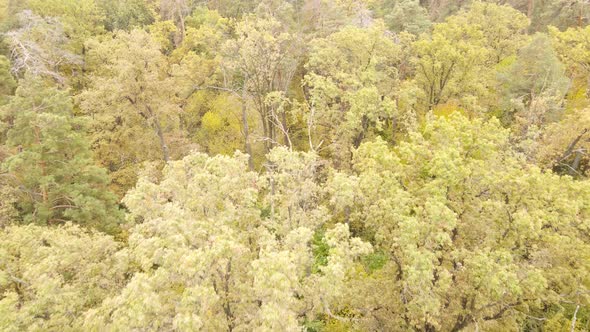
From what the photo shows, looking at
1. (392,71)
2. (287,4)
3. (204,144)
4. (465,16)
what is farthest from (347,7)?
(204,144)

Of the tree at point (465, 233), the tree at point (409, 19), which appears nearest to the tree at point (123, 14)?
the tree at point (409, 19)

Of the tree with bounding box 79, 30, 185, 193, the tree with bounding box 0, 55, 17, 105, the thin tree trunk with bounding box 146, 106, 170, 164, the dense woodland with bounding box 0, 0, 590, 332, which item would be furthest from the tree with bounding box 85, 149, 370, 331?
the tree with bounding box 0, 55, 17, 105

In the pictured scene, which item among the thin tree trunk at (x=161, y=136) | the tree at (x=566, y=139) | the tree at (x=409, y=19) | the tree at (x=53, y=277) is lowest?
the thin tree trunk at (x=161, y=136)

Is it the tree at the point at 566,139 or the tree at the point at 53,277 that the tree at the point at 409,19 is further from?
the tree at the point at 53,277

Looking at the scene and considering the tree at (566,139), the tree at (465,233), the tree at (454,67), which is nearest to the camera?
the tree at (465,233)

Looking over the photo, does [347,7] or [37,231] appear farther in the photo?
[347,7]

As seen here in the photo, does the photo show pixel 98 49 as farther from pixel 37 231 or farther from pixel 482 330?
pixel 482 330
